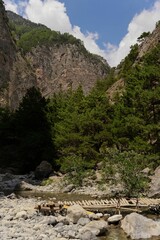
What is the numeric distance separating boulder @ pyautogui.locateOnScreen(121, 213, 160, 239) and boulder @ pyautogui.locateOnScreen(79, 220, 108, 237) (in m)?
1.02

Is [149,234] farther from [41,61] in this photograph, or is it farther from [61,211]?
[41,61]

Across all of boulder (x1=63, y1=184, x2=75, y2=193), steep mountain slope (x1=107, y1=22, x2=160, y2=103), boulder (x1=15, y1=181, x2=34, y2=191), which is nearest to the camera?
boulder (x1=63, y1=184, x2=75, y2=193)

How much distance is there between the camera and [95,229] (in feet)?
56.9

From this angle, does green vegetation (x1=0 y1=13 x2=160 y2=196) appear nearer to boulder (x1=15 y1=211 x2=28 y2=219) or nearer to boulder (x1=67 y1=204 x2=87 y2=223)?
boulder (x1=67 y1=204 x2=87 y2=223)

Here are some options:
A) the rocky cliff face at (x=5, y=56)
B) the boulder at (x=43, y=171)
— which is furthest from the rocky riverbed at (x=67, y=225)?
the rocky cliff face at (x=5, y=56)

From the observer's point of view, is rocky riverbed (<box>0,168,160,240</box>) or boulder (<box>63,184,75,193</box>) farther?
boulder (<box>63,184,75,193</box>)

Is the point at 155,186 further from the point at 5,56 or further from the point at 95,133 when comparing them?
the point at 5,56

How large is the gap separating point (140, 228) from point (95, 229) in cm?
192

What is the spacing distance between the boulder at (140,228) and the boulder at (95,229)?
1.02 meters

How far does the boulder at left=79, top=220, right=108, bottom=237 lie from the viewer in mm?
16948

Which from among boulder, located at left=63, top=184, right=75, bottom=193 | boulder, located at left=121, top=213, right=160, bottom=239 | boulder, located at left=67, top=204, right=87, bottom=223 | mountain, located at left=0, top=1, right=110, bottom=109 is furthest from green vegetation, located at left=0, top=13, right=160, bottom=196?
mountain, located at left=0, top=1, right=110, bottom=109

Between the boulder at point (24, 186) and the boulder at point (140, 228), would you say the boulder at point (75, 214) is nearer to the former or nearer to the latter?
the boulder at point (140, 228)

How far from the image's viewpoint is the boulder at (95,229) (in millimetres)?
16948

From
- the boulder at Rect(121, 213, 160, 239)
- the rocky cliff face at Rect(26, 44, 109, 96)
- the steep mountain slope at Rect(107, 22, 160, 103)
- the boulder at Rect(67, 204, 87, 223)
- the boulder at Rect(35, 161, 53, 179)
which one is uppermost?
the rocky cliff face at Rect(26, 44, 109, 96)
